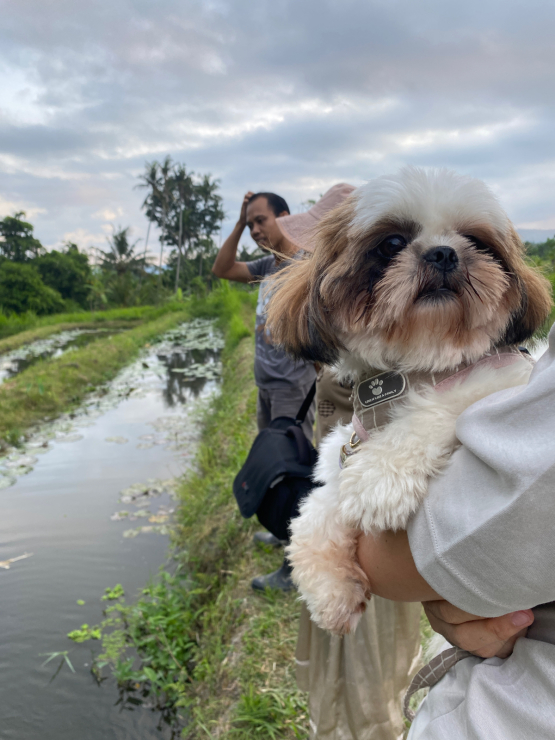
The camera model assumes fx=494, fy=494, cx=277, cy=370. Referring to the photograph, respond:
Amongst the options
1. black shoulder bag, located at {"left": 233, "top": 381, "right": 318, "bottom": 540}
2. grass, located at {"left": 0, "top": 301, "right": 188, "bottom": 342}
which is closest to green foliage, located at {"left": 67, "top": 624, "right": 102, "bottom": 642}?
black shoulder bag, located at {"left": 233, "top": 381, "right": 318, "bottom": 540}

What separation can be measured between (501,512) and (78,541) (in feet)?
11.9

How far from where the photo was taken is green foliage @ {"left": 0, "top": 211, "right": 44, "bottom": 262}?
1400 inches

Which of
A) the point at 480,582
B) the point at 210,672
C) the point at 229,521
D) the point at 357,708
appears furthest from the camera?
the point at 229,521

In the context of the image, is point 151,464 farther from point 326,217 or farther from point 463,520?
point 463,520

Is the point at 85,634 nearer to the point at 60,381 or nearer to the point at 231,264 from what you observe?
the point at 231,264

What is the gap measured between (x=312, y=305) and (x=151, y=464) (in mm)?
4182

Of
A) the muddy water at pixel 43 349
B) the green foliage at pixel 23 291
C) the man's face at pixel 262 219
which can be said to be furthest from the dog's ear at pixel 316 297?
the green foliage at pixel 23 291

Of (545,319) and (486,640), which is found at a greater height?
(545,319)

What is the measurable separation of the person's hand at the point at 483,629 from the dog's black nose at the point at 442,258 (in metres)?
0.64

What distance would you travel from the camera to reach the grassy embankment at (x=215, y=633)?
196 centimetres

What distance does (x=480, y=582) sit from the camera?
654 mm

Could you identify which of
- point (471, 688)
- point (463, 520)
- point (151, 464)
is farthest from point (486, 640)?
point (151, 464)

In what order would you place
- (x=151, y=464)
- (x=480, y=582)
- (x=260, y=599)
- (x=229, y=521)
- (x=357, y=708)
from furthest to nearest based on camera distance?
(x=151, y=464)
(x=229, y=521)
(x=260, y=599)
(x=357, y=708)
(x=480, y=582)

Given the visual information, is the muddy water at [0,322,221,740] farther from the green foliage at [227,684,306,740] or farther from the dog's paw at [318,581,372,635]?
the dog's paw at [318,581,372,635]
